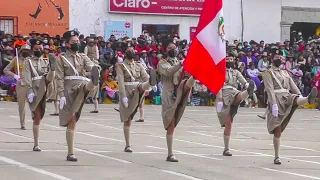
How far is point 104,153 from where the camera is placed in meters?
14.2

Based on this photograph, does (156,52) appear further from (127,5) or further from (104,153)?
(104,153)

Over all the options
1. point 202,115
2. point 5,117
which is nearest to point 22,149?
point 5,117

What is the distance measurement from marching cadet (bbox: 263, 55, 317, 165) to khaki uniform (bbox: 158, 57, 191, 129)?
1.60 metres

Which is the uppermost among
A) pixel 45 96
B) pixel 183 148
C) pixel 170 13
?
pixel 170 13

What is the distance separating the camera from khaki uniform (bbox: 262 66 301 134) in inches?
549

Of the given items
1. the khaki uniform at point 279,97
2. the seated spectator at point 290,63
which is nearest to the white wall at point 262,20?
the seated spectator at point 290,63

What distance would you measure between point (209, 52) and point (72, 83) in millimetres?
2432

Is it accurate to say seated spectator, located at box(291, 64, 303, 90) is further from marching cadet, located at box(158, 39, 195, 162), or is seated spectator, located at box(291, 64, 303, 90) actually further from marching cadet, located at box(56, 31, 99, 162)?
marching cadet, located at box(56, 31, 99, 162)

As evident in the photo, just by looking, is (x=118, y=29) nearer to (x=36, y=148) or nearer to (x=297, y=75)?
(x=297, y=75)

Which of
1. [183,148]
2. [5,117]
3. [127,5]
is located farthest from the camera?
[127,5]

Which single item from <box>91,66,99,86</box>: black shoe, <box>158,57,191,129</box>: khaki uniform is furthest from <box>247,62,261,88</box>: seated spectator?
<box>91,66,99,86</box>: black shoe

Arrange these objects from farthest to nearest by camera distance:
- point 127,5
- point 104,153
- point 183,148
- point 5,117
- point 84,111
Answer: point 127,5, point 84,111, point 5,117, point 183,148, point 104,153

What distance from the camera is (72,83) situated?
43.3 ft

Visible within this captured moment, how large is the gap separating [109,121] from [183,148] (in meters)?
5.61
